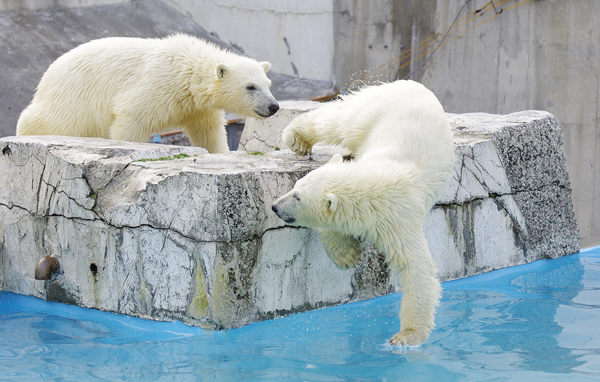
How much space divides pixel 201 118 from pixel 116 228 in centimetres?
166

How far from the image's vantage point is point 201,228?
3.34 metres

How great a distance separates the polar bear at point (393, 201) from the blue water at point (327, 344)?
289mm

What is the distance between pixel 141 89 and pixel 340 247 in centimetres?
209

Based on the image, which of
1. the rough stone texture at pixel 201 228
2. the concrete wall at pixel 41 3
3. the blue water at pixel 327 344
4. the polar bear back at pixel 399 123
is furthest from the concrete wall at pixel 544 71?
the polar bear back at pixel 399 123

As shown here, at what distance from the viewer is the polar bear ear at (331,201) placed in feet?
10.1

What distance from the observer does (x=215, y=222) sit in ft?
10.9

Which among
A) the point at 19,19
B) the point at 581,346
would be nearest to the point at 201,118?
the point at 581,346

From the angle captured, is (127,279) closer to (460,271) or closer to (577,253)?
(460,271)

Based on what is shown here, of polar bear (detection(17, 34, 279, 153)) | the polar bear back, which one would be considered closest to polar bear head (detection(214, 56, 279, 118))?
polar bear (detection(17, 34, 279, 153))

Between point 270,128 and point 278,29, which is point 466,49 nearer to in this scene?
point 278,29

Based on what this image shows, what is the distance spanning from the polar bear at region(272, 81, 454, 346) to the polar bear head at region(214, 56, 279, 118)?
3.79ft

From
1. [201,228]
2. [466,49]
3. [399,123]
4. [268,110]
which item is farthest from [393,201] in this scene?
[466,49]

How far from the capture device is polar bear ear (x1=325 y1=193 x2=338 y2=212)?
3.07 metres

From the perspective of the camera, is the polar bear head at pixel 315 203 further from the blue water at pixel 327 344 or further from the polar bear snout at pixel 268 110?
the polar bear snout at pixel 268 110
